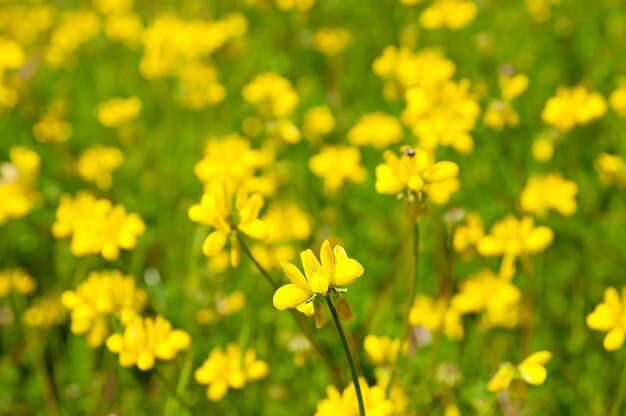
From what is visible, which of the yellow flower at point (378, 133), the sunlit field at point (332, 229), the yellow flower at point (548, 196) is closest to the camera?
the sunlit field at point (332, 229)

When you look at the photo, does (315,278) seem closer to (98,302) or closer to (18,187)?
(98,302)

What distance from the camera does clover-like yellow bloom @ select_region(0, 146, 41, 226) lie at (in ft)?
6.69

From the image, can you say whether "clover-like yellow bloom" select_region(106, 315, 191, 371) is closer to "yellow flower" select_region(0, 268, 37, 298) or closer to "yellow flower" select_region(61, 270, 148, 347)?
"yellow flower" select_region(61, 270, 148, 347)

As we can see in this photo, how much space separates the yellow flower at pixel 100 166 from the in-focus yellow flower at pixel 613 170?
67.0 inches

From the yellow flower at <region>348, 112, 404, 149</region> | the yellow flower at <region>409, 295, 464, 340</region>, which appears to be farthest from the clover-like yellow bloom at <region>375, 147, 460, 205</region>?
the yellow flower at <region>348, 112, 404, 149</region>

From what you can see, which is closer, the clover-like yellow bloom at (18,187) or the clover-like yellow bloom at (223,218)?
the clover-like yellow bloom at (223,218)

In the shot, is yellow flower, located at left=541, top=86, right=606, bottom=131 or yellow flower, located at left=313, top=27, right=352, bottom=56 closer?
yellow flower, located at left=541, top=86, right=606, bottom=131

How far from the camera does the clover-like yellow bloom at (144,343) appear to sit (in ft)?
4.12

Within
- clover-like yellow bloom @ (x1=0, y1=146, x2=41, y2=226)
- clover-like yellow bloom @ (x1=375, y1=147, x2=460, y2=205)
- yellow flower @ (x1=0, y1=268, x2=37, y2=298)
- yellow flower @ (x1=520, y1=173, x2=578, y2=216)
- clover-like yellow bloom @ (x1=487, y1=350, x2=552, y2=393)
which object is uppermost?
clover-like yellow bloom @ (x1=375, y1=147, x2=460, y2=205)

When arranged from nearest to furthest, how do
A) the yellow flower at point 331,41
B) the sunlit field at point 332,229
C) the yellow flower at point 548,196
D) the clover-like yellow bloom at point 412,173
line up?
the clover-like yellow bloom at point 412,173 < the sunlit field at point 332,229 < the yellow flower at point 548,196 < the yellow flower at point 331,41

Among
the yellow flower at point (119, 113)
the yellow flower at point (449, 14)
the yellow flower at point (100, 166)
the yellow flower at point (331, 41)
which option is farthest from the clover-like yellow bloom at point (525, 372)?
the yellow flower at point (331, 41)

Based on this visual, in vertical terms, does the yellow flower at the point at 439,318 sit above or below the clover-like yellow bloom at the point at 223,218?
below

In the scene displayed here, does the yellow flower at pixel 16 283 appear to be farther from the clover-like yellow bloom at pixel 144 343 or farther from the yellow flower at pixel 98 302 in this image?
the clover-like yellow bloom at pixel 144 343

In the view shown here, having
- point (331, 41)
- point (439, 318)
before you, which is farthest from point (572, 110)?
point (331, 41)
